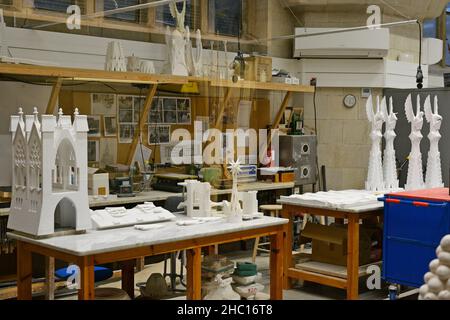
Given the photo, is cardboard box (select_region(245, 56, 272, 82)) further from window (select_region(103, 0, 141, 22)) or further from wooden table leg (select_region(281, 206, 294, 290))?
wooden table leg (select_region(281, 206, 294, 290))

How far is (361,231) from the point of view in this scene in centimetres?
523

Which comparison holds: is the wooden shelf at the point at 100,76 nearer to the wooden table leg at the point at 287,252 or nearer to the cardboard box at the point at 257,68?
the cardboard box at the point at 257,68

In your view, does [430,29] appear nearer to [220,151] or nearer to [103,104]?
[220,151]

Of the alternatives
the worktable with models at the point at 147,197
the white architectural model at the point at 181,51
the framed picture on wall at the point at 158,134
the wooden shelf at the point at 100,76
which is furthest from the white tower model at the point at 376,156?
the framed picture on wall at the point at 158,134

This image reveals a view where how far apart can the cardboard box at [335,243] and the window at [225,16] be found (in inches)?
97.6

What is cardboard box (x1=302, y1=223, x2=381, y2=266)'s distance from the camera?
507 cm

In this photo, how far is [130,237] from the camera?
134 inches

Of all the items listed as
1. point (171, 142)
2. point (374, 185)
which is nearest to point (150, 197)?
point (171, 142)

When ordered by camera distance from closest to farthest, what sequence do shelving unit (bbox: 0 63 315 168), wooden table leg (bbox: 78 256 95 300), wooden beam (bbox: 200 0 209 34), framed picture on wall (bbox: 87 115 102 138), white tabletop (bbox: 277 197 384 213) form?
wooden table leg (bbox: 78 256 95 300) → white tabletop (bbox: 277 197 384 213) → shelving unit (bbox: 0 63 315 168) → framed picture on wall (bbox: 87 115 102 138) → wooden beam (bbox: 200 0 209 34)

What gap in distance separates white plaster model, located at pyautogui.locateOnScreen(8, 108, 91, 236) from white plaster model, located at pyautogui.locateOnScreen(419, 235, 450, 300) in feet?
6.19

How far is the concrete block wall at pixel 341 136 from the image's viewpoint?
296 inches

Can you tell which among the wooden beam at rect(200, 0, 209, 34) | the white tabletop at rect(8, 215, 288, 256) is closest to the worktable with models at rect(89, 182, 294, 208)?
the white tabletop at rect(8, 215, 288, 256)

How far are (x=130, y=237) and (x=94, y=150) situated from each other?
2.51 metres

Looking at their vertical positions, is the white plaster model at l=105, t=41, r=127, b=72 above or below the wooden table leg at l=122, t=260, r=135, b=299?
above
